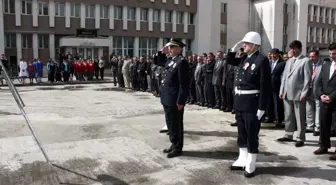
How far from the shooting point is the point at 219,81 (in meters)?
10.6

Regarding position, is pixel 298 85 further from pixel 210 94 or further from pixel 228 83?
pixel 210 94

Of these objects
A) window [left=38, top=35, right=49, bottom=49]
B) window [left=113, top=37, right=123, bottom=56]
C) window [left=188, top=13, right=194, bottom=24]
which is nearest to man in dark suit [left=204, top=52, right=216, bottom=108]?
window [left=38, top=35, right=49, bottom=49]

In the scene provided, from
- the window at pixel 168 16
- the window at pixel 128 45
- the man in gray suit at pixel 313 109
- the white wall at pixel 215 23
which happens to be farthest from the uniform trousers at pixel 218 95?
the white wall at pixel 215 23

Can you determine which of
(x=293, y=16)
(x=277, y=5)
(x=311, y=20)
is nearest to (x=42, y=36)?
(x=277, y=5)

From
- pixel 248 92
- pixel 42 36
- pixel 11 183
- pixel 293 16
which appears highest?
pixel 293 16

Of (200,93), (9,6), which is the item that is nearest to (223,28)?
(9,6)

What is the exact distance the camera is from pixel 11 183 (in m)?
4.64

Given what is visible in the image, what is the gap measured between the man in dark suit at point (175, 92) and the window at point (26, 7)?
32.5 meters

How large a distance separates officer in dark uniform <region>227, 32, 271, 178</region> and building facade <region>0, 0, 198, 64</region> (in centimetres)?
3129

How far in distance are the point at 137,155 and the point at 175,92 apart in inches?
50.3

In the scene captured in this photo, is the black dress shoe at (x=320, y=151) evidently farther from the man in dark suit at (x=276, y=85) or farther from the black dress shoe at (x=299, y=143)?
the man in dark suit at (x=276, y=85)

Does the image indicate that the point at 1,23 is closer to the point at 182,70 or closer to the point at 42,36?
the point at 42,36

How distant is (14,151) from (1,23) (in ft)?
99.8

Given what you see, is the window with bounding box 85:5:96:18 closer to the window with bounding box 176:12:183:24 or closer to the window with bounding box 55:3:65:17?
the window with bounding box 55:3:65:17
